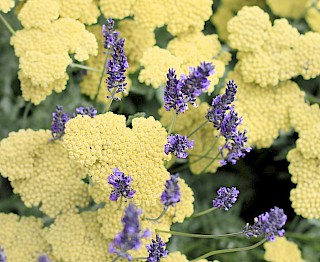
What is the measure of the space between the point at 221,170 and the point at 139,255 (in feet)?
1.79

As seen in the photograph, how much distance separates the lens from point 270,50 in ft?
4.33

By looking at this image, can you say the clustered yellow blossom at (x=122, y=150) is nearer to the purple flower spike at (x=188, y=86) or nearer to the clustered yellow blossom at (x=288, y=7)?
the purple flower spike at (x=188, y=86)

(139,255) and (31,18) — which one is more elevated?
(31,18)

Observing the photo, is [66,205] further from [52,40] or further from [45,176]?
[52,40]

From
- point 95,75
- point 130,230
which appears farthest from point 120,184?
point 95,75

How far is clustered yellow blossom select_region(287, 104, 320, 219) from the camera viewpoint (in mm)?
1212

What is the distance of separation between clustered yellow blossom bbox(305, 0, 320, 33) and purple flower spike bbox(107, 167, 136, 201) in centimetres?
72

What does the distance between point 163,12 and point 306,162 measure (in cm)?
46

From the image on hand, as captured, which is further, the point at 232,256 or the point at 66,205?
the point at 232,256

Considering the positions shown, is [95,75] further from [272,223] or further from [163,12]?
[272,223]

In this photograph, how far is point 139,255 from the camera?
1.09 m

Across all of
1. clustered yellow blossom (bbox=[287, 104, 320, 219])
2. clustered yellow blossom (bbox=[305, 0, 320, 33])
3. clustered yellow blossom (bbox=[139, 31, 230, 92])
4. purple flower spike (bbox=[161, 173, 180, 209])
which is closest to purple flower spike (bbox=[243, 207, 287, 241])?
purple flower spike (bbox=[161, 173, 180, 209])

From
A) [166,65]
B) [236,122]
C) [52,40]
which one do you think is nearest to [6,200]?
[52,40]

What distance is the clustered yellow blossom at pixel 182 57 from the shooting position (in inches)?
48.1
